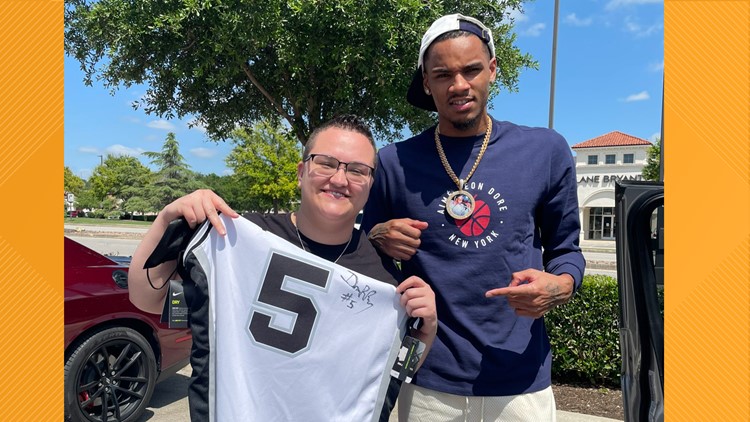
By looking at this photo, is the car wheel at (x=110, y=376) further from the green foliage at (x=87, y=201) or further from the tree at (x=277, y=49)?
the green foliage at (x=87, y=201)

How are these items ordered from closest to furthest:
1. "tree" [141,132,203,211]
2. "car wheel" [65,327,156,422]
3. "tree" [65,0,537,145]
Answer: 1. "car wheel" [65,327,156,422]
2. "tree" [65,0,537,145]
3. "tree" [141,132,203,211]

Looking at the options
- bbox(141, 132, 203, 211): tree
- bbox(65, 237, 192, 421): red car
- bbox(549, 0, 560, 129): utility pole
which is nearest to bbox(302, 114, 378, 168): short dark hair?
bbox(65, 237, 192, 421): red car

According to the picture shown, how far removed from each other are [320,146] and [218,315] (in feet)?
2.21

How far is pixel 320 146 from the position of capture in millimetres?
1833

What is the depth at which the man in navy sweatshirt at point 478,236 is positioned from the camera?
6.38ft

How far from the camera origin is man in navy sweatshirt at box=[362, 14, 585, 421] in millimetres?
1944

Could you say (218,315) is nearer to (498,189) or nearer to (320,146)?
(320,146)

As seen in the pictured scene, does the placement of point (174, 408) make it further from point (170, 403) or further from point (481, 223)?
point (481, 223)

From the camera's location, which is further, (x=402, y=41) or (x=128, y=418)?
(x=402, y=41)

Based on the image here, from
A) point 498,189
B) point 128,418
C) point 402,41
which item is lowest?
point 128,418

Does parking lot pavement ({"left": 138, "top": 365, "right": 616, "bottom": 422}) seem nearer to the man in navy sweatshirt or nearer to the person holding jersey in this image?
the man in navy sweatshirt

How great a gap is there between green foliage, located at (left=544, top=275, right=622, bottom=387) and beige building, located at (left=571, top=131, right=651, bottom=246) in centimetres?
4281

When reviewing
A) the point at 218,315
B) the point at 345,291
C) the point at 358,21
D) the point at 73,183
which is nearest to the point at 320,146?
the point at 345,291

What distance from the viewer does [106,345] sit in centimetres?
441
